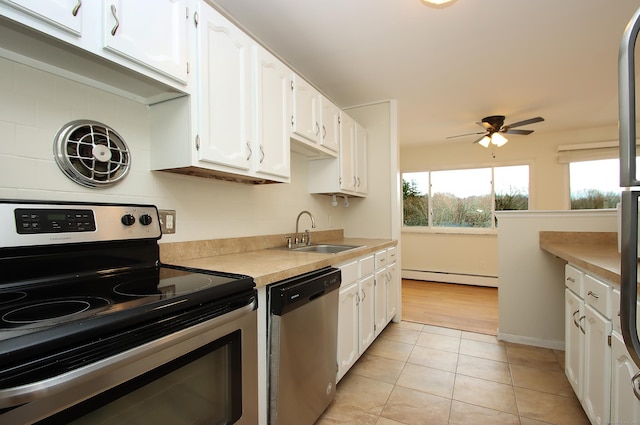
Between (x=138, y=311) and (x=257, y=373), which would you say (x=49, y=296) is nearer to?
(x=138, y=311)

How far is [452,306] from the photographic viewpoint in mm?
3898

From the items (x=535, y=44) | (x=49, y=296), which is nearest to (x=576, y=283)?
(x=535, y=44)

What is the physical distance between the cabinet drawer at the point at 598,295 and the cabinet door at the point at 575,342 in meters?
0.12

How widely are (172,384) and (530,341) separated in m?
3.04

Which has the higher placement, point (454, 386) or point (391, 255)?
point (391, 255)

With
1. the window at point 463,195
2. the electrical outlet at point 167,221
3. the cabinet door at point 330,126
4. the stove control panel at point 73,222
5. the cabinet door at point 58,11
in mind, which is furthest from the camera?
the window at point 463,195

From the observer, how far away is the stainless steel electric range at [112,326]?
0.64 metres

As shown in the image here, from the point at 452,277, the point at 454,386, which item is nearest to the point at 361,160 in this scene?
the point at 454,386

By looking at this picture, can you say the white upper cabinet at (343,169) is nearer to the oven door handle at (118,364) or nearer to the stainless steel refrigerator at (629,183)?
the oven door handle at (118,364)

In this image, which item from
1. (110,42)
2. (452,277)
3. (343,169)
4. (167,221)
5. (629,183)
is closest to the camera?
(629,183)

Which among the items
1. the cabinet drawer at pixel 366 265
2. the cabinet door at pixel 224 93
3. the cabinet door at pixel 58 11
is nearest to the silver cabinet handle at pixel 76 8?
the cabinet door at pixel 58 11

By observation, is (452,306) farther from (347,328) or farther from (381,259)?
(347,328)

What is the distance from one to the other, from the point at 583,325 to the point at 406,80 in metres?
2.34

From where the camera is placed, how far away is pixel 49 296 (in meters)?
0.99
